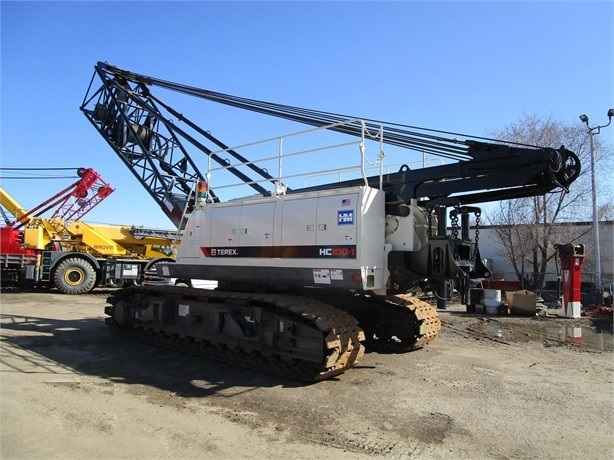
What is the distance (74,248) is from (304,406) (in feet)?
55.0

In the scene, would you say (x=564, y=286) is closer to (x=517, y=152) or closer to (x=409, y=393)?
(x=517, y=152)

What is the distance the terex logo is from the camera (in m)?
7.61

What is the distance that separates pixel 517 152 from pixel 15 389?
7188mm

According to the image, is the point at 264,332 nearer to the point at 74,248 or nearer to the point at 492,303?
the point at 492,303

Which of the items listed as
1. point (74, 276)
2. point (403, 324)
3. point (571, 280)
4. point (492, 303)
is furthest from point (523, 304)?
point (74, 276)

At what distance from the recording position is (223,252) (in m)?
7.79

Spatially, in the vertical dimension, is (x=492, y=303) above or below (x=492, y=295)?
below

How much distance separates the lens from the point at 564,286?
14.1m

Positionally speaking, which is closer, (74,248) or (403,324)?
(403,324)

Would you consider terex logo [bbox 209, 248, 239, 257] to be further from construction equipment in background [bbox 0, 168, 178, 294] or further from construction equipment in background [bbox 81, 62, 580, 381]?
construction equipment in background [bbox 0, 168, 178, 294]

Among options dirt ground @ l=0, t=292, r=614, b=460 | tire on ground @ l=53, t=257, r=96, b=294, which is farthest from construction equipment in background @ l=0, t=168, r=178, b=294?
dirt ground @ l=0, t=292, r=614, b=460

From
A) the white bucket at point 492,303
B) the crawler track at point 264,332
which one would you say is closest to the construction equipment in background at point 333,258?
the crawler track at point 264,332

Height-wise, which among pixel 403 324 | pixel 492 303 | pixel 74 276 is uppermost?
pixel 74 276

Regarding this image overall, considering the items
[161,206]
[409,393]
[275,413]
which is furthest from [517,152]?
[161,206]
